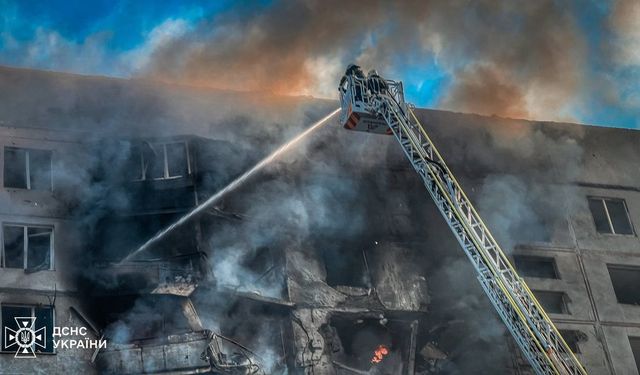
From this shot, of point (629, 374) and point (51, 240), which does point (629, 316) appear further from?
point (51, 240)

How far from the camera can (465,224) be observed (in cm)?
1994

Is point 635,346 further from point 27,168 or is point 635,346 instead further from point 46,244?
point 27,168

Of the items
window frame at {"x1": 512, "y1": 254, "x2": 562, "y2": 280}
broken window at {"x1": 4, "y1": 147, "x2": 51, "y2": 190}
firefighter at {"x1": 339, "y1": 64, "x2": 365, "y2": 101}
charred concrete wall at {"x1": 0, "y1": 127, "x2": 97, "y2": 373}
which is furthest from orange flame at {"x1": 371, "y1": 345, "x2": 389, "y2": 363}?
broken window at {"x1": 4, "y1": 147, "x2": 51, "y2": 190}

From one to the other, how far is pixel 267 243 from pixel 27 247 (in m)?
5.37

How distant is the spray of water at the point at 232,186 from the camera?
21047 mm

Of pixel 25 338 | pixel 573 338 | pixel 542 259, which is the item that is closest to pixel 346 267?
pixel 542 259

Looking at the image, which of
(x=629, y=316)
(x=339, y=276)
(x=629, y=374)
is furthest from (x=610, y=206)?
(x=339, y=276)

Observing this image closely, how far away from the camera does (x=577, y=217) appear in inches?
1019

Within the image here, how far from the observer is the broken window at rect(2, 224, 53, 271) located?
19.9 meters

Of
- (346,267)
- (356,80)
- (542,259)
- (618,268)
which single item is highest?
(356,80)

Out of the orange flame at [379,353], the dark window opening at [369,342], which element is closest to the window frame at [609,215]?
the dark window opening at [369,342]

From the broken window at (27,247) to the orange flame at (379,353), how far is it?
758 cm

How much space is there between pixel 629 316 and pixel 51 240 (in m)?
14.8

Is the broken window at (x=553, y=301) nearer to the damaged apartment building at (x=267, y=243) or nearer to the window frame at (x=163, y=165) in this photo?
the damaged apartment building at (x=267, y=243)
